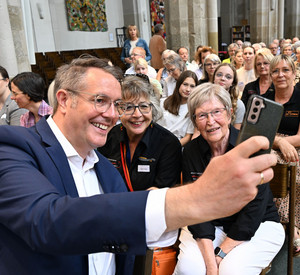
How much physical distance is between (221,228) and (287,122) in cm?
144

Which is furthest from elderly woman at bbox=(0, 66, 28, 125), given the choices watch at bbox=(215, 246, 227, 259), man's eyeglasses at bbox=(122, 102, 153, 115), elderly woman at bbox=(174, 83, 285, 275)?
watch at bbox=(215, 246, 227, 259)

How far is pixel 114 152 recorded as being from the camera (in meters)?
2.35

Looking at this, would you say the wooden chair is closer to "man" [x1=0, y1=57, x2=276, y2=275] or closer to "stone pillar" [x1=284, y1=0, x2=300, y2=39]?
"man" [x1=0, y1=57, x2=276, y2=275]

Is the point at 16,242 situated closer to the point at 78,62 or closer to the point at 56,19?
the point at 78,62

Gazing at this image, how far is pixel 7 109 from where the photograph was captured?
3.38 metres

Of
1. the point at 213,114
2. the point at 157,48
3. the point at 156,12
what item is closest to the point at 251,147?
the point at 213,114

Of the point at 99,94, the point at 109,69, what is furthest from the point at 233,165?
the point at 109,69

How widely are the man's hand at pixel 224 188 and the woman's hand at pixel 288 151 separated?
1.95 metres

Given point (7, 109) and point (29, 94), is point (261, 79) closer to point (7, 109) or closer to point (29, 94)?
point (29, 94)

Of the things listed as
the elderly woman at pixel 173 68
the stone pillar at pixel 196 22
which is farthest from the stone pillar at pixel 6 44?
the stone pillar at pixel 196 22

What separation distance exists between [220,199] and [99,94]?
27.7 inches

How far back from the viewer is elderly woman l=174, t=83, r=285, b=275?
1.75 meters

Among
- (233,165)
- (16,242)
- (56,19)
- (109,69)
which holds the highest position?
(56,19)

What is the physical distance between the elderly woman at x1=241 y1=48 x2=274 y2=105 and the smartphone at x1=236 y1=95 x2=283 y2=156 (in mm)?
3268
